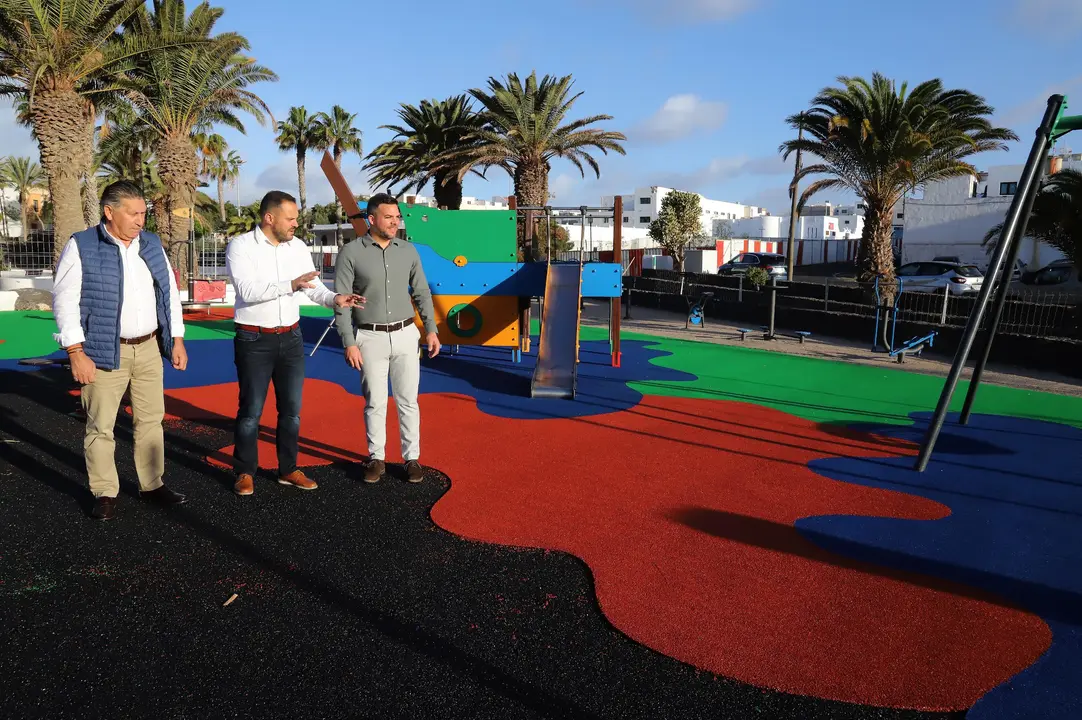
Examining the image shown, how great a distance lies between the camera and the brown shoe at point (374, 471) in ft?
17.4

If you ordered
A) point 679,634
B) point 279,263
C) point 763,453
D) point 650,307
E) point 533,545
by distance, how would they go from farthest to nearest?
point 650,307 → point 763,453 → point 279,263 → point 533,545 → point 679,634

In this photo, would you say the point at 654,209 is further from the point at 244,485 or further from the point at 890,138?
the point at 244,485

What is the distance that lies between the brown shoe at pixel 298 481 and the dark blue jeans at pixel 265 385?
0.04 meters

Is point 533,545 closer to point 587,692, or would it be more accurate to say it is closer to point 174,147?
point 587,692

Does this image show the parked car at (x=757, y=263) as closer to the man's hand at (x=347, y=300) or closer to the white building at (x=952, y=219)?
the white building at (x=952, y=219)

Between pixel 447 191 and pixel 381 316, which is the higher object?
pixel 447 191

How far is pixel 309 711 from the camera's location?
271 centimetres

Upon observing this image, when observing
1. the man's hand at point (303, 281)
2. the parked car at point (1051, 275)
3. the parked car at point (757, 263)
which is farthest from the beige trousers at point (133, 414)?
the parked car at point (757, 263)

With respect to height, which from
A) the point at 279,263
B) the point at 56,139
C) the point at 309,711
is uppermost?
the point at 56,139

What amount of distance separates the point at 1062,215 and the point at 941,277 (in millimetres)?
10294

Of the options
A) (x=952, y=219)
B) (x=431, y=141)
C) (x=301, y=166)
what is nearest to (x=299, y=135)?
(x=301, y=166)

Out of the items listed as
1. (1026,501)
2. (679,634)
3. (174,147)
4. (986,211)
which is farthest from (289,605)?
(986,211)

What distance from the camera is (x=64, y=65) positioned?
17.1m

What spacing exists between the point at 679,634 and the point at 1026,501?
337cm
